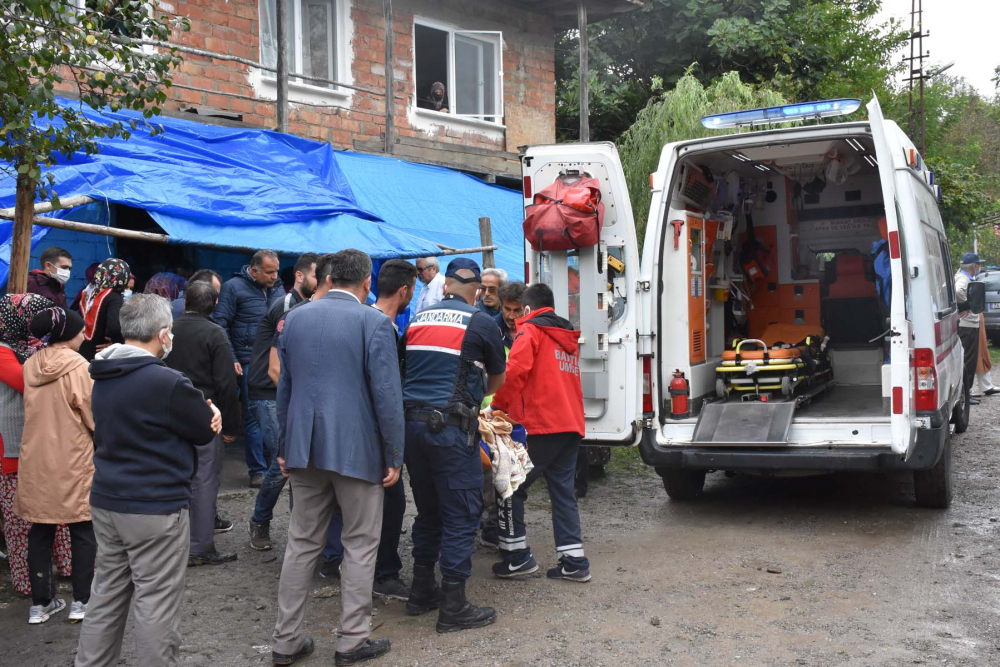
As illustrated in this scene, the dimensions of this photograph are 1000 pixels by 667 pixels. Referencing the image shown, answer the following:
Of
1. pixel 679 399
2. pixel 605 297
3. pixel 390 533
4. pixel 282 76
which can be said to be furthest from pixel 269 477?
pixel 282 76

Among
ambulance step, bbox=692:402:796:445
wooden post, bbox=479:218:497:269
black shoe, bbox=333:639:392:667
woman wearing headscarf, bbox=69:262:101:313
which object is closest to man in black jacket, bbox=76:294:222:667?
black shoe, bbox=333:639:392:667

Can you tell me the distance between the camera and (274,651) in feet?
13.7

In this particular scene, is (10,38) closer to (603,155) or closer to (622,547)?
(603,155)

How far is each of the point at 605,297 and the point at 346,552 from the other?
2961 millimetres

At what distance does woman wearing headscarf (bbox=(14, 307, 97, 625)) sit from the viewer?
4410 millimetres

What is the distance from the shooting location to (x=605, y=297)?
6500 mm

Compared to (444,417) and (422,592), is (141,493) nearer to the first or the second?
(444,417)

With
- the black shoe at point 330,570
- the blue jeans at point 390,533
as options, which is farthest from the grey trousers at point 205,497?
the blue jeans at point 390,533

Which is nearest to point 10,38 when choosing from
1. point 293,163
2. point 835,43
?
point 293,163

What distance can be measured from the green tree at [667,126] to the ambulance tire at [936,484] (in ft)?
25.4

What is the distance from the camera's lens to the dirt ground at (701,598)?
13.9 feet

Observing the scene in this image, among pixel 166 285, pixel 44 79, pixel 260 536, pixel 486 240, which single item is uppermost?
pixel 44 79

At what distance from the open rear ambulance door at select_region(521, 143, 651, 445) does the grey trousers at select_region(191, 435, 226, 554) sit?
8.19 ft

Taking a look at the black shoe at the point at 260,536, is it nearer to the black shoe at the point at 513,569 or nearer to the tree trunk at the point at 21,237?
the black shoe at the point at 513,569
